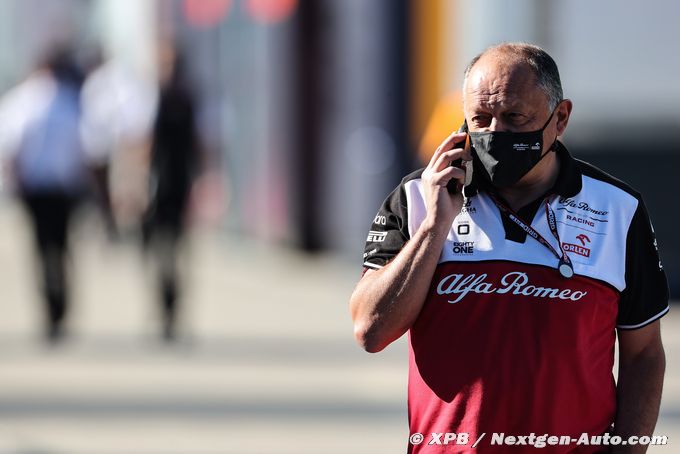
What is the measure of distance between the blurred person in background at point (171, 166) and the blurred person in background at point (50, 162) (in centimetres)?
62

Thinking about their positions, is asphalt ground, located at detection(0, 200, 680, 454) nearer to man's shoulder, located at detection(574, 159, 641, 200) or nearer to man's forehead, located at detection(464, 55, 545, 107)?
man's shoulder, located at detection(574, 159, 641, 200)

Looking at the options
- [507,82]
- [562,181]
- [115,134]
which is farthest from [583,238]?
[115,134]

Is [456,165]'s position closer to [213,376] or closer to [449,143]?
[449,143]

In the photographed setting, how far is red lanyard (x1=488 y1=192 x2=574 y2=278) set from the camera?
10.3 ft

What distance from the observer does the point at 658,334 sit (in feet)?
11.0

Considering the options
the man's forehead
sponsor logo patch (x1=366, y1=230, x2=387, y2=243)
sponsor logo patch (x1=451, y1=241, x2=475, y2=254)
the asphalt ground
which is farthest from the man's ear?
the asphalt ground

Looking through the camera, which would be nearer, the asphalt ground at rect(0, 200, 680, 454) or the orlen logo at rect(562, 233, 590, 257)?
the orlen logo at rect(562, 233, 590, 257)

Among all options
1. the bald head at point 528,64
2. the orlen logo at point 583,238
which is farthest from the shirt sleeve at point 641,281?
the bald head at point 528,64

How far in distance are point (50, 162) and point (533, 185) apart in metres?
7.50

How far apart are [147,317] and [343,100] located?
3848 mm

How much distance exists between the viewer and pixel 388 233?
130 inches

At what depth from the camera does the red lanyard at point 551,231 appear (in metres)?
3.15

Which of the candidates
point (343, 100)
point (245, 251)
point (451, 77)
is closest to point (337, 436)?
point (451, 77)

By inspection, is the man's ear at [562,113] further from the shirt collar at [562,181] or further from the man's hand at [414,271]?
the man's hand at [414,271]
